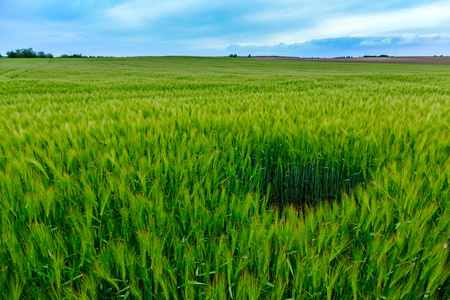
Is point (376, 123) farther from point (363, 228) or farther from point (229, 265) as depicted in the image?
point (229, 265)

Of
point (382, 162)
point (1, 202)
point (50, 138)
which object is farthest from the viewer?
point (50, 138)

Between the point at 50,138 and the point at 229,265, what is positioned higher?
the point at 50,138

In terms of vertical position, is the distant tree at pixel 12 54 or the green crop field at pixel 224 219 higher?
the distant tree at pixel 12 54

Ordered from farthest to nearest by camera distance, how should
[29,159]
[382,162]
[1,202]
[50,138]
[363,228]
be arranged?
1. [50,138]
2. [382,162]
3. [29,159]
4. [1,202]
5. [363,228]

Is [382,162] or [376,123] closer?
[382,162]

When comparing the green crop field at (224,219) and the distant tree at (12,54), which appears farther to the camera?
the distant tree at (12,54)

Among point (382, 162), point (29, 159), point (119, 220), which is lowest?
point (119, 220)

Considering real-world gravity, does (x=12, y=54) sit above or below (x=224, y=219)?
above

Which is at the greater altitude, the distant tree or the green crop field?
the distant tree

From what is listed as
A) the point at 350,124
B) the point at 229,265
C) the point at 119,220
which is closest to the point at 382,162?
the point at 350,124

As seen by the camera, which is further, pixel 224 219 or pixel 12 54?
pixel 12 54

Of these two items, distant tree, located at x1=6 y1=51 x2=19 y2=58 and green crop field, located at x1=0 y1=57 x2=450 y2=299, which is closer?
green crop field, located at x1=0 y1=57 x2=450 y2=299

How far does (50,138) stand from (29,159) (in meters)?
0.50

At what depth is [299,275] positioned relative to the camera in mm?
675
